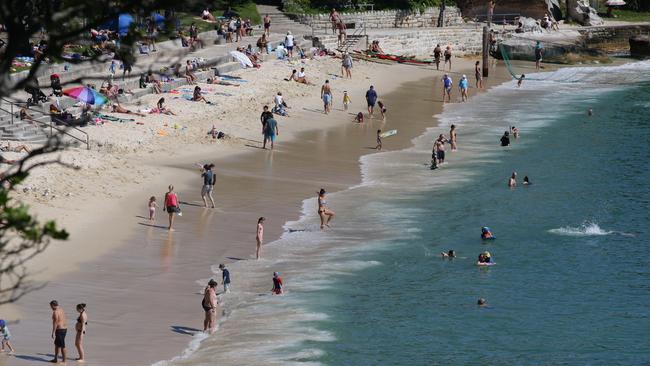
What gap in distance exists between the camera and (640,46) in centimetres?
6756

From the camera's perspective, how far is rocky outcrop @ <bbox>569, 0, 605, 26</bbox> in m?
72.8

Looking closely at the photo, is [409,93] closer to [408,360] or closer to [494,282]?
[494,282]

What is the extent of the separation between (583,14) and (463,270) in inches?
2034

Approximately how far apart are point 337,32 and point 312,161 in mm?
24329

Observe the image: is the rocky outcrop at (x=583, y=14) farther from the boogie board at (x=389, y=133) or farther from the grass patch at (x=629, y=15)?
the boogie board at (x=389, y=133)

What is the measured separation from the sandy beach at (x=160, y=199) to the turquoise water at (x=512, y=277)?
8.62 feet

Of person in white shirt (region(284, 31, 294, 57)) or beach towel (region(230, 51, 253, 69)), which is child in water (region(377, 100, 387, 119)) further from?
person in white shirt (region(284, 31, 294, 57))

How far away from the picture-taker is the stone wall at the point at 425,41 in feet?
194

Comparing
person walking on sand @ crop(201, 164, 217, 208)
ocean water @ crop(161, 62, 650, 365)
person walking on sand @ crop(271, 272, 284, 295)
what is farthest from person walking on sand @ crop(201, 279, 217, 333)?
person walking on sand @ crop(201, 164, 217, 208)

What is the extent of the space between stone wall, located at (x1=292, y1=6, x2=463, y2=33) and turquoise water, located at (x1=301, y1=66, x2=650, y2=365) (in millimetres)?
23386

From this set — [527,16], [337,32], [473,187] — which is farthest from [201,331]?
[527,16]

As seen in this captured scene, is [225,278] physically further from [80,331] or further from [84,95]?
[84,95]

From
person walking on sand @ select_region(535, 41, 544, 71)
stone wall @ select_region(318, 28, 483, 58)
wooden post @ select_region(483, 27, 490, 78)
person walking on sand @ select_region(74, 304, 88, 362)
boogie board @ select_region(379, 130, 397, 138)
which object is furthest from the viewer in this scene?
person walking on sand @ select_region(535, 41, 544, 71)

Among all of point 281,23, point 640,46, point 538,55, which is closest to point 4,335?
point 281,23
